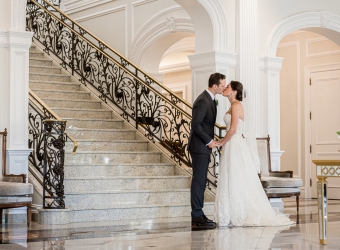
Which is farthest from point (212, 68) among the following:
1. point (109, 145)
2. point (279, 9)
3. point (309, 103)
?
point (309, 103)

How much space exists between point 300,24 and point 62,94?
13.2 feet

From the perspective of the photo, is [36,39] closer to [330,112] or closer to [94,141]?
[94,141]

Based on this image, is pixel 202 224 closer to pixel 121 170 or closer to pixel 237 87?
pixel 237 87

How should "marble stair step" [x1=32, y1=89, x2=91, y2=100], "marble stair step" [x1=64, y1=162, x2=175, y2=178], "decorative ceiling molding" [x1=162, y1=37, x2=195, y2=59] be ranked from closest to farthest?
"marble stair step" [x1=64, y1=162, x2=175, y2=178] → "marble stair step" [x1=32, y1=89, x2=91, y2=100] → "decorative ceiling molding" [x1=162, y1=37, x2=195, y2=59]

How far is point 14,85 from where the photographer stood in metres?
7.76

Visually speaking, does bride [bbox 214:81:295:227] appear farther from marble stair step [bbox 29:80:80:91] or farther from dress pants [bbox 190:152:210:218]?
marble stair step [bbox 29:80:80:91]

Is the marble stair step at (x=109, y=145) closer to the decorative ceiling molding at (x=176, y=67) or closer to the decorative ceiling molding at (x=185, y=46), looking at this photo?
the decorative ceiling molding at (x=185, y=46)

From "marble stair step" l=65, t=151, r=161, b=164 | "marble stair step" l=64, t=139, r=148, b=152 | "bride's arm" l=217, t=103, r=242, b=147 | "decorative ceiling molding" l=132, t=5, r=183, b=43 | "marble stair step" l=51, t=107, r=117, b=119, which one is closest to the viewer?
"bride's arm" l=217, t=103, r=242, b=147

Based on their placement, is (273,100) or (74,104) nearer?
(273,100)

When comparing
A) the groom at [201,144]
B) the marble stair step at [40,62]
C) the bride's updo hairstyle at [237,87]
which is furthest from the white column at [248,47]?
the marble stair step at [40,62]

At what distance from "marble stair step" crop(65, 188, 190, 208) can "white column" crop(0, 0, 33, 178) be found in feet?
2.30

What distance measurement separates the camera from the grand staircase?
7.98 metres

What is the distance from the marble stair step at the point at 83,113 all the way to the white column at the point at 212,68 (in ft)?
6.01

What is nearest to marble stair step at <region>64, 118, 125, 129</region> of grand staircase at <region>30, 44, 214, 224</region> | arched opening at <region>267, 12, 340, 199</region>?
grand staircase at <region>30, 44, 214, 224</region>
